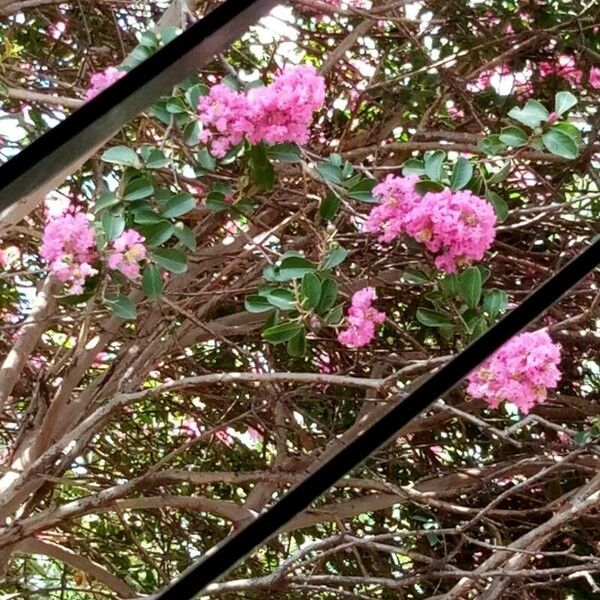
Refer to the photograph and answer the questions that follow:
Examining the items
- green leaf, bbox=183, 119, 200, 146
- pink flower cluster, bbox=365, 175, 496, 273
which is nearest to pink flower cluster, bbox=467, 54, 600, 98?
pink flower cluster, bbox=365, 175, 496, 273

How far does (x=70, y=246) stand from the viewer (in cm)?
120

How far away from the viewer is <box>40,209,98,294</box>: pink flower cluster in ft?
3.93

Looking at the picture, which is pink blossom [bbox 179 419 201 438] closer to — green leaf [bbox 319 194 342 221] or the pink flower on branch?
green leaf [bbox 319 194 342 221]

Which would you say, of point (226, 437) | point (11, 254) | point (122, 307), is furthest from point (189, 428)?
point (122, 307)

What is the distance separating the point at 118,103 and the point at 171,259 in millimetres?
903

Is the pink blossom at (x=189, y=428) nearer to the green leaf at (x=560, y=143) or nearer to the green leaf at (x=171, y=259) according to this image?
the green leaf at (x=171, y=259)

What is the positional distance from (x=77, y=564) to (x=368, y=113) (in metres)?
0.98

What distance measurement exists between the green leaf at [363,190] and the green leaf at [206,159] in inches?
7.0

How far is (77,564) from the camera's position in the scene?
166cm

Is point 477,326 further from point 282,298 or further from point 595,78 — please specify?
point 595,78

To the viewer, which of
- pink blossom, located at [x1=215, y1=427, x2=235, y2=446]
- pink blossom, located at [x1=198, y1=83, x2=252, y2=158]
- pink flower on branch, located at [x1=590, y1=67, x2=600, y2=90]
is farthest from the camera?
pink blossom, located at [x1=215, y1=427, x2=235, y2=446]

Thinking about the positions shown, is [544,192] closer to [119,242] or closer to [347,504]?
[347,504]

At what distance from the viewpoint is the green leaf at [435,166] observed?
119cm

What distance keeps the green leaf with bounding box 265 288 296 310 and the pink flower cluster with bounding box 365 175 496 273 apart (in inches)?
5.7
